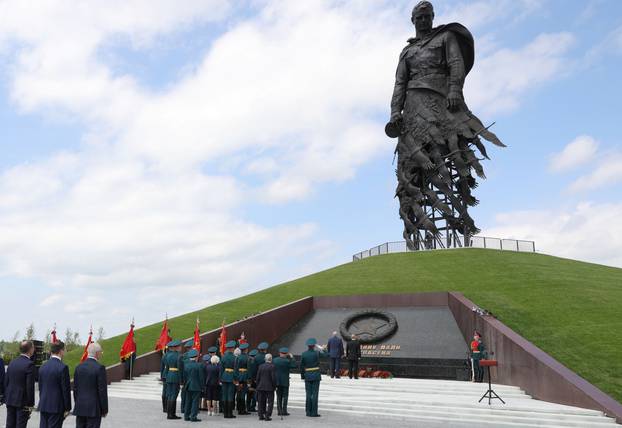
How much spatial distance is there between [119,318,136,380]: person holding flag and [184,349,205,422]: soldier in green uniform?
5973 millimetres

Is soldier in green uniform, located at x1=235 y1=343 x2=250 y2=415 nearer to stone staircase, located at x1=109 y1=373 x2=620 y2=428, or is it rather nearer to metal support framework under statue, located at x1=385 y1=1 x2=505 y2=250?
stone staircase, located at x1=109 y1=373 x2=620 y2=428

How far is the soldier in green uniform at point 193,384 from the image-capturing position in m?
12.0

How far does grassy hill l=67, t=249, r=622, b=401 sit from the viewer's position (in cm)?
1541

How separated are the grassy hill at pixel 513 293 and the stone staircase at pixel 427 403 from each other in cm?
186

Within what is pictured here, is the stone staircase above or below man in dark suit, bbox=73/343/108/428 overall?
below

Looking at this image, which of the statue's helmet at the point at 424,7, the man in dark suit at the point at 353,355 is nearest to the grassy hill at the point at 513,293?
the man in dark suit at the point at 353,355

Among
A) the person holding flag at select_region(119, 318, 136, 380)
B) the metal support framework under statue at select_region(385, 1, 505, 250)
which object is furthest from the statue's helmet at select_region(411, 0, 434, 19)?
the person holding flag at select_region(119, 318, 136, 380)

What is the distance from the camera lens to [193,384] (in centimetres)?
1205

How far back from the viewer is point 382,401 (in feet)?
44.4

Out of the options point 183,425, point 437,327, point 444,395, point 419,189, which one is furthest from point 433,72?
point 183,425

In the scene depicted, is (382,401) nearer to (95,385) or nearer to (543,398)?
(543,398)

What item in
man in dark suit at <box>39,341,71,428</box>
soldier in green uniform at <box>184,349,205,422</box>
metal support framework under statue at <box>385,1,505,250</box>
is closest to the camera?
man in dark suit at <box>39,341,71,428</box>

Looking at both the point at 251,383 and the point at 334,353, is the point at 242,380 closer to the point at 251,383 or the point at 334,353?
the point at 251,383

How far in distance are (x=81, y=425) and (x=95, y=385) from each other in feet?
1.94
